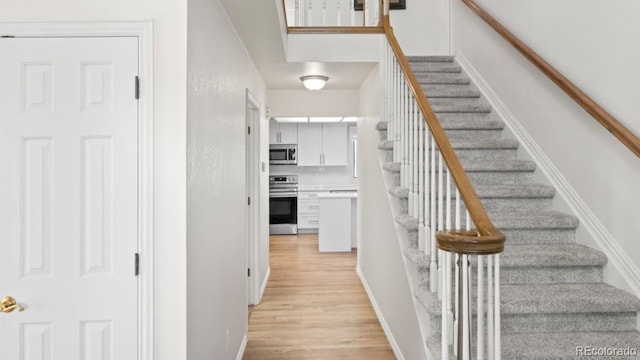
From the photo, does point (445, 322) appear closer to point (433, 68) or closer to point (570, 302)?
point (570, 302)

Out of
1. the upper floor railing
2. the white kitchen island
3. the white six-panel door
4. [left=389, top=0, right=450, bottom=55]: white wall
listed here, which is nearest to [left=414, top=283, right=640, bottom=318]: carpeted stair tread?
the white six-panel door

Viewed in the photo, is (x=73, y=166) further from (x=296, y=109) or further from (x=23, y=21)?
(x=296, y=109)

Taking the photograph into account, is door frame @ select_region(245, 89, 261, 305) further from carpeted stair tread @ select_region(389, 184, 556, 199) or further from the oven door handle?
the oven door handle

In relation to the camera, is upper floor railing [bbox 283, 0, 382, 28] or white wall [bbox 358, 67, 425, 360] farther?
upper floor railing [bbox 283, 0, 382, 28]

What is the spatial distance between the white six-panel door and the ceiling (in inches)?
38.1

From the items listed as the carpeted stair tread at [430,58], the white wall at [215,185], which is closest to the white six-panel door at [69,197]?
the white wall at [215,185]

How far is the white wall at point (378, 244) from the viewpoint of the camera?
2336mm

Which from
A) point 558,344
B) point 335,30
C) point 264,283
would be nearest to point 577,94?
point 558,344

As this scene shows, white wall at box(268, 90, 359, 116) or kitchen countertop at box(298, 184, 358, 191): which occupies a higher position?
white wall at box(268, 90, 359, 116)

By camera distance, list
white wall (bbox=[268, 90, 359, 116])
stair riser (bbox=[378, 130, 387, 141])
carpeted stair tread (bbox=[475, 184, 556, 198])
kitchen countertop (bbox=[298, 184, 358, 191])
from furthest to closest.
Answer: kitchen countertop (bbox=[298, 184, 358, 191]), white wall (bbox=[268, 90, 359, 116]), stair riser (bbox=[378, 130, 387, 141]), carpeted stair tread (bbox=[475, 184, 556, 198])

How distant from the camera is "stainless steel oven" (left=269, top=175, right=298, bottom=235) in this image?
7.34 metres

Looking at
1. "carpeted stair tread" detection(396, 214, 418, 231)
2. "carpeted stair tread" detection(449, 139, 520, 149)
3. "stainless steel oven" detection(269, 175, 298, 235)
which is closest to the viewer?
"carpeted stair tread" detection(396, 214, 418, 231)

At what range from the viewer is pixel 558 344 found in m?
1.68

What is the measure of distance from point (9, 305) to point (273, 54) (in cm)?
264
